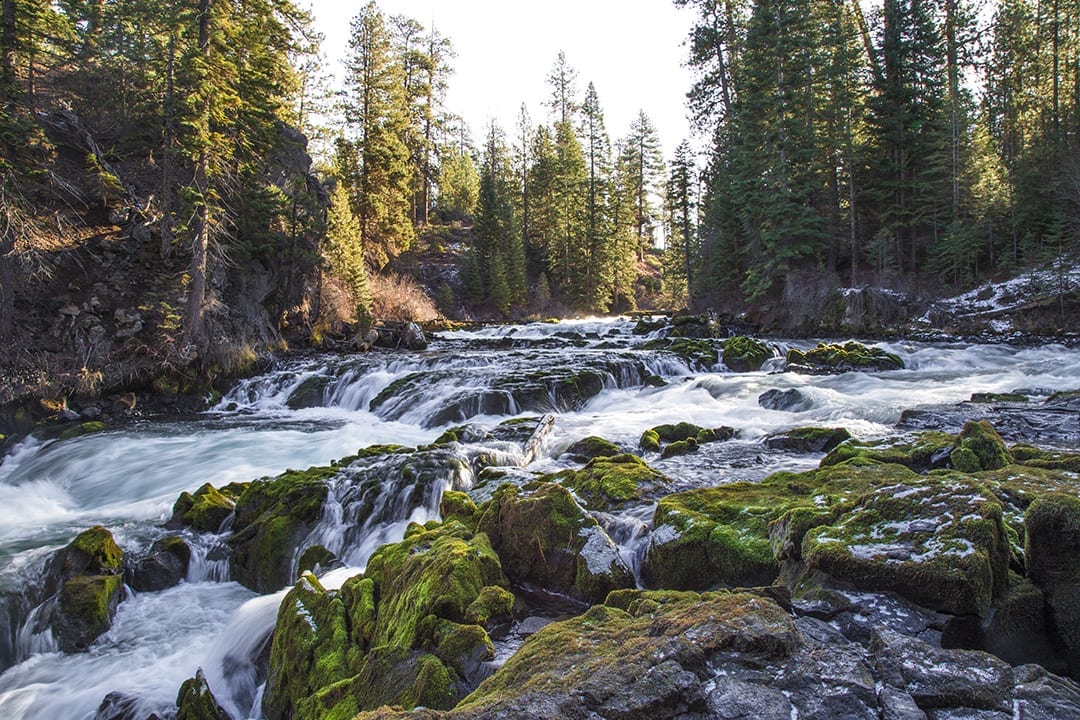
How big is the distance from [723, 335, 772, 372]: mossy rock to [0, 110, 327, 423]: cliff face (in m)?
15.6

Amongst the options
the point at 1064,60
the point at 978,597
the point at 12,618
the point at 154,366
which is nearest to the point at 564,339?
the point at 154,366

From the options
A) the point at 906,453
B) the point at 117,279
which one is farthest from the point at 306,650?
the point at 117,279

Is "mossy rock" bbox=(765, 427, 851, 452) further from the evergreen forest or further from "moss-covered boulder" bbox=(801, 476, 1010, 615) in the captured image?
the evergreen forest

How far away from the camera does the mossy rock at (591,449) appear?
8852mm

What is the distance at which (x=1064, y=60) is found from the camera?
32188mm

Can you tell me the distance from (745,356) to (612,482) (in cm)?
1359

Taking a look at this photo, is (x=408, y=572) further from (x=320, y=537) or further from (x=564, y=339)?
(x=564, y=339)

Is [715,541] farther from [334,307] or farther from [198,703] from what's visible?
[334,307]

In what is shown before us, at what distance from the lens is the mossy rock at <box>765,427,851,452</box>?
858cm

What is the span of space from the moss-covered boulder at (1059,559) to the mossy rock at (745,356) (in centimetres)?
1566

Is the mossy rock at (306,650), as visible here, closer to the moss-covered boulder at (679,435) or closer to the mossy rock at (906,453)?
the mossy rock at (906,453)

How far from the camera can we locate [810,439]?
877 cm

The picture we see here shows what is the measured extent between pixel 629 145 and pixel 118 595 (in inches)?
2683

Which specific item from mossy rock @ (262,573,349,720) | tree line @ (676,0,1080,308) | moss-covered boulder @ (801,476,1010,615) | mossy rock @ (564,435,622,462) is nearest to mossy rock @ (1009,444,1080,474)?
moss-covered boulder @ (801,476,1010,615)
